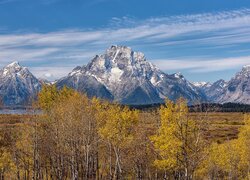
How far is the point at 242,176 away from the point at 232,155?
1593 cm

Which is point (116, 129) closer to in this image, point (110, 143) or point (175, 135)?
point (110, 143)

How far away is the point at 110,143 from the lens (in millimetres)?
83000

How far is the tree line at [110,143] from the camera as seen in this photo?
6500cm

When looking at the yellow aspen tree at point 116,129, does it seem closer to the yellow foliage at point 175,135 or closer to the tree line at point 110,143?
the tree line at point 110,143

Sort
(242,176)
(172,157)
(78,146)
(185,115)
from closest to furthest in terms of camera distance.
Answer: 1. (185,115)
2. (172,157)
3. (78,146)
4. (242,176)

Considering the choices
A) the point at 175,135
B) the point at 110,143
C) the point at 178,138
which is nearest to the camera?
the point at 175,135

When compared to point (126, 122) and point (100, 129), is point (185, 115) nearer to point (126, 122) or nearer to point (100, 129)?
point (100, 129)

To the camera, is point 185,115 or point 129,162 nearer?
point 185,115

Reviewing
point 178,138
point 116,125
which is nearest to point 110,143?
point 116,125

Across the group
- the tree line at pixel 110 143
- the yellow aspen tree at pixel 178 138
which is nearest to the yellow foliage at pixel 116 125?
the tree line at pixel 110 143

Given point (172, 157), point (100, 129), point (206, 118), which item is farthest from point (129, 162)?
point (206, 118)

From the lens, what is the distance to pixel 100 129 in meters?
80.9

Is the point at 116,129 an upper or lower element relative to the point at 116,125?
lower

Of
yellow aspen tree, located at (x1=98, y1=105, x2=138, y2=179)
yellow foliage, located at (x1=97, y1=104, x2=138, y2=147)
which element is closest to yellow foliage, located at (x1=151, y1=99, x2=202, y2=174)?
yellow aspen tree, located at (x1=98, y1=105, x2=138, y2=179)
